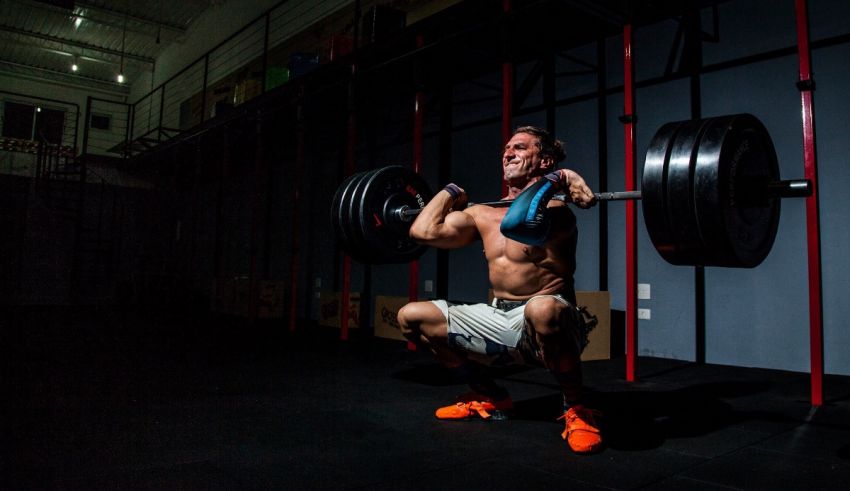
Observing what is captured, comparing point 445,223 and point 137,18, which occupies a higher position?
→ point 137,18

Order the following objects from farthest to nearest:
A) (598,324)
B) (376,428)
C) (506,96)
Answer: (598,324)
(506,96)
(376,428)

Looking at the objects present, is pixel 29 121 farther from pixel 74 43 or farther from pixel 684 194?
pixel 684 194

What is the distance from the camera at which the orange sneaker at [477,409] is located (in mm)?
1814

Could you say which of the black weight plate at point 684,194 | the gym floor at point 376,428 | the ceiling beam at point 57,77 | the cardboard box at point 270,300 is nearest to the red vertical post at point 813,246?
the gym floor at point 376,428

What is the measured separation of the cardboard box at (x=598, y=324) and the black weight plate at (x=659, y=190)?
68.2 inches

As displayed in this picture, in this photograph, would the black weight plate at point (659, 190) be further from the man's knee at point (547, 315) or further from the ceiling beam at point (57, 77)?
the ceiling beam at point (57, 77)

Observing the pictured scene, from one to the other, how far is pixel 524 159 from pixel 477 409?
83cm

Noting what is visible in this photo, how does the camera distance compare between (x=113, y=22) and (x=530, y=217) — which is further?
(x=113, y=22)

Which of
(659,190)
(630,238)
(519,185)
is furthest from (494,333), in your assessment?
(630,238)

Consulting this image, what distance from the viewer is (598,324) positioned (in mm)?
3174

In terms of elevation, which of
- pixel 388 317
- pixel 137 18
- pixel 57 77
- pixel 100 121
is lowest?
pixel 388 317

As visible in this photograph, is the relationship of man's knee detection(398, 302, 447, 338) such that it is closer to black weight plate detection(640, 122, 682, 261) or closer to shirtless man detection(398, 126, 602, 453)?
shirtless man detection(398, 126, 602, 453)

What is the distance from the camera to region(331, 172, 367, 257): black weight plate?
2.24 meters

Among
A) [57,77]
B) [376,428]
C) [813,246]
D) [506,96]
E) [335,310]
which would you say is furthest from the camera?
[57,77]
